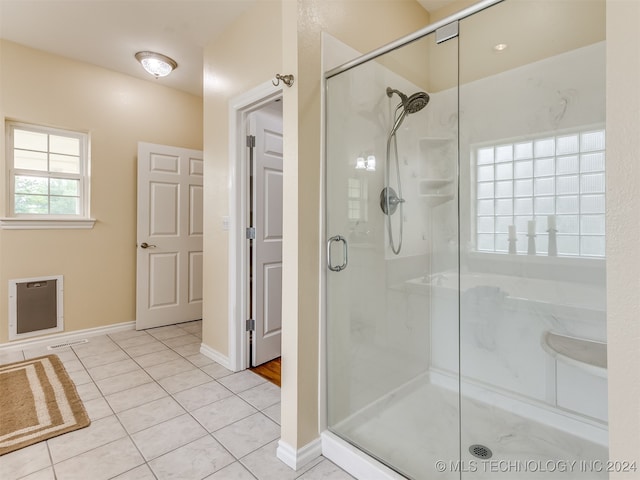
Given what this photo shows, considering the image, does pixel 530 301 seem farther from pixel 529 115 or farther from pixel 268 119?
pixel 268 119

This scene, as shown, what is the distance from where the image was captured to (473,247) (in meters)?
1.69

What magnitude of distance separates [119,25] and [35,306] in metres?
2.56

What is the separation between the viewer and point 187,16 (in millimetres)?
2529

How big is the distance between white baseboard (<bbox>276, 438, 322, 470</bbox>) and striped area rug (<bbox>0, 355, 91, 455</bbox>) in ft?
3.84

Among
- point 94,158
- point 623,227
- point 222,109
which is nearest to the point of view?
point 623,227

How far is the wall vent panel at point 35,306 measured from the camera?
291 centimetres

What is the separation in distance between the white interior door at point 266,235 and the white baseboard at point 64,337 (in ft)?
5.81

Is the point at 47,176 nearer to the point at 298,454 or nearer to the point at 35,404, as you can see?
the point at 35,404

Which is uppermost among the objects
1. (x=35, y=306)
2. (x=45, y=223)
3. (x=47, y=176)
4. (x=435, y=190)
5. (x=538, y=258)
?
(x=47, y=176)

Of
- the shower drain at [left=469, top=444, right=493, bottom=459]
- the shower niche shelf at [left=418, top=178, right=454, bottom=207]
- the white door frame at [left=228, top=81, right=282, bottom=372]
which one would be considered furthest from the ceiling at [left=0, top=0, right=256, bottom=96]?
the shower drain at [left=469, top=444, right=493, bottom=459]

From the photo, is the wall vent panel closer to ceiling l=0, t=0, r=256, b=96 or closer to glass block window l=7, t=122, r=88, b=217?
glass block window l=7, t=122, r=88, b=217

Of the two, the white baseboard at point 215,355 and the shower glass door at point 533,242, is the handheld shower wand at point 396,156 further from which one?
the white baseboard at point 215,355

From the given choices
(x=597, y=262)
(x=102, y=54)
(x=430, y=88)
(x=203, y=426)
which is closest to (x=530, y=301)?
(x=597, y=262)

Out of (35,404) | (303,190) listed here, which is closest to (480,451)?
(303,190)
